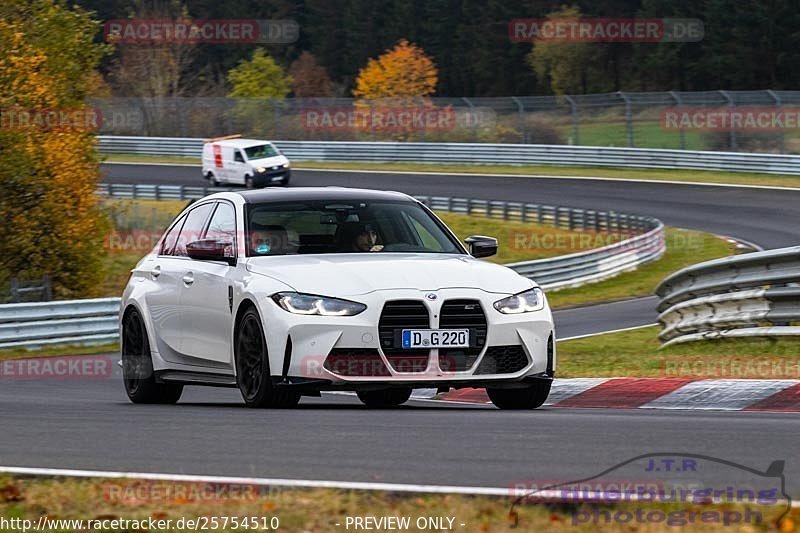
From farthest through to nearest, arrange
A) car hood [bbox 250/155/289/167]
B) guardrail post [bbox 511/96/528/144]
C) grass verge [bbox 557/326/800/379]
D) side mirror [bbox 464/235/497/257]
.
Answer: guardrail post [bbox 511/96/528/144], car hood [bbox 250/155/289/167], grass verge [bbox 557/326/800/379], side mirror [bbox 464/235/497/257]

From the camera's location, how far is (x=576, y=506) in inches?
201

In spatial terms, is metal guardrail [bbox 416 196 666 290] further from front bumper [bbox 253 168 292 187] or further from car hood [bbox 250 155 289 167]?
car hood [bbox 250 155 289 167]

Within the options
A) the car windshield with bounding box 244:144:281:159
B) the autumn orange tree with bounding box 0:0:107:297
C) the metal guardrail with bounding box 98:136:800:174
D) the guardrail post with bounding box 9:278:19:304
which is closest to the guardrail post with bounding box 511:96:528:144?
the metal guardrail with bounding box 98:136:800:174

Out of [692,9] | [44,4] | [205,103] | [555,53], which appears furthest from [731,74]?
[44,4]

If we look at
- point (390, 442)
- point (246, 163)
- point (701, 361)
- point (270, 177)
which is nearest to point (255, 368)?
point (390, 442)

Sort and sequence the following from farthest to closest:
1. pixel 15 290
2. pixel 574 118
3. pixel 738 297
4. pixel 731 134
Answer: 1. pixel 574 118
2. pixel 731 134
3. pixel 15 290
4. pixel 738 297

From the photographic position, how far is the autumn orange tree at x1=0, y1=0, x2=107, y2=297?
101 feet

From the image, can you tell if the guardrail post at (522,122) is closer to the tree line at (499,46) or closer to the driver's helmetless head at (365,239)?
the tree line at (499,46)

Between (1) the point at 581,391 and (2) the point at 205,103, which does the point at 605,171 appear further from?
(1) the point at 581,391

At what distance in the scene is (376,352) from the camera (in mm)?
8992

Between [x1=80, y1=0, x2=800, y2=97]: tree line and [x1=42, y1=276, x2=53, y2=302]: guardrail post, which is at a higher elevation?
[x1=80, y1=0, x2=800, y2=97]: tree line

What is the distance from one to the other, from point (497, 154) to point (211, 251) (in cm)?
4813

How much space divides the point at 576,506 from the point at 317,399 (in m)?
7.35

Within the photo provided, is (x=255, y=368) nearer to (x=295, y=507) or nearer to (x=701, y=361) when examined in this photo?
(x=295, y=507)
